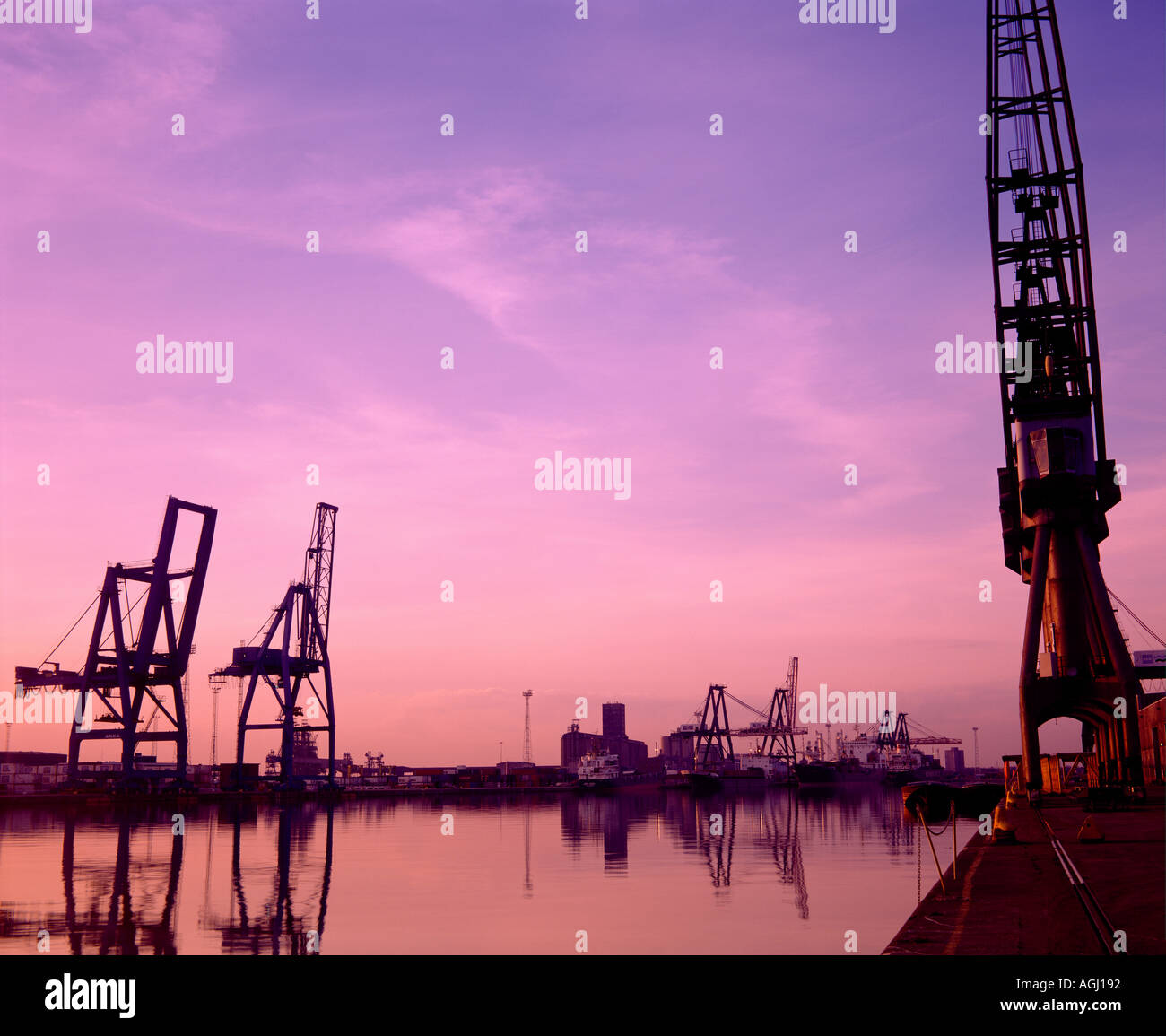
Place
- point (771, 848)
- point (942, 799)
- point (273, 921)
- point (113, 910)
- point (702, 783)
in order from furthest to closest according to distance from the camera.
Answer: point (702, 783) → point (771, 848) → point (942, 799) → point (113, 910) → point (273, 921)

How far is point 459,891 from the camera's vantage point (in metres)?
29.6

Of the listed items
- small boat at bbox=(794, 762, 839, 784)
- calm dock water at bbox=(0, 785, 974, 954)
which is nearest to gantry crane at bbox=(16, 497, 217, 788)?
calm dock water at bbox=(0, 785, 974, 954)

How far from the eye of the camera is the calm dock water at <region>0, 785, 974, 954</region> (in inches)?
805

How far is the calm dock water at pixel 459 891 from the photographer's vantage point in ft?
67.1

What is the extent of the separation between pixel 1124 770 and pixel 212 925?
3563cm

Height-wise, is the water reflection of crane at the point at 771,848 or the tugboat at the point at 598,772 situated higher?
the water reflection of crane at the point at 771,848

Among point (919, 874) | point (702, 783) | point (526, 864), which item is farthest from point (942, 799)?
point (702, 783)

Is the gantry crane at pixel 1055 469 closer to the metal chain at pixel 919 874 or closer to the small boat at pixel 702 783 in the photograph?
the metal chain at pixel 919 874

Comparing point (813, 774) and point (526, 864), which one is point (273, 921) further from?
point (813, 774)

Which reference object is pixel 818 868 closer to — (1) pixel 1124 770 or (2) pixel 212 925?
(1) pixel 1124 770

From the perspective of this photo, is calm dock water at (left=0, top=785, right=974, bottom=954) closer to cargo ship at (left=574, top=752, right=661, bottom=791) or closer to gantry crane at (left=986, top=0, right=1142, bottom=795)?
gantry crane at (left=986, top=0, right=1142, bottom=795)

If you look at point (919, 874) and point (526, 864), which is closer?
point (919, 874)

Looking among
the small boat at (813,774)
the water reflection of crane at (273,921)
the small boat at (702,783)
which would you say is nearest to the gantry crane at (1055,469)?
the water reflection of crane at (273,921)
